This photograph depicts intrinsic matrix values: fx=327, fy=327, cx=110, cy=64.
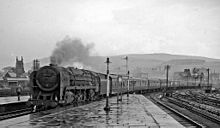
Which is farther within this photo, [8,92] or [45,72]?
[8,92]

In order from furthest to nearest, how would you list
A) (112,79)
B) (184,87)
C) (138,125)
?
(184,87) → (112,79) → (138,125)

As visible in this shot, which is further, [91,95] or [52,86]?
[91,95]

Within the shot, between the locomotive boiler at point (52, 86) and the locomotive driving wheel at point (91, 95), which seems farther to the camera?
the locomotive driving wheel at point (91, 95)

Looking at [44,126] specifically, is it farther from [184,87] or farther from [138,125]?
[184,87]

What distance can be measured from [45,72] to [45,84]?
3.32 ft

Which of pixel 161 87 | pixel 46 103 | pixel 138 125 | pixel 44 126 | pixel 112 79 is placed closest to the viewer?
pixel 44 126

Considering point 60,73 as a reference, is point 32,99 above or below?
below

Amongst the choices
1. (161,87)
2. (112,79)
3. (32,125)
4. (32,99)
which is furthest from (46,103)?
(161,87)

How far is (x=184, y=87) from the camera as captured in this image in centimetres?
13288

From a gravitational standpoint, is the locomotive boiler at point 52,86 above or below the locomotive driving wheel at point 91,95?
above

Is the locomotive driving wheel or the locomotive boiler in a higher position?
the locomotive boiler

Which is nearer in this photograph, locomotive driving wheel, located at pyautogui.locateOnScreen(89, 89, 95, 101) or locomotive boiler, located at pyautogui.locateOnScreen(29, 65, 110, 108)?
locomotive boiler, located at pyautogui.locateOnScreen(29, 65, 110, 108)

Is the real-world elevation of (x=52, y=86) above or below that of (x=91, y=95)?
above

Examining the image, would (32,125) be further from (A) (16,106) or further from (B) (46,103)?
(A) (16,106)
